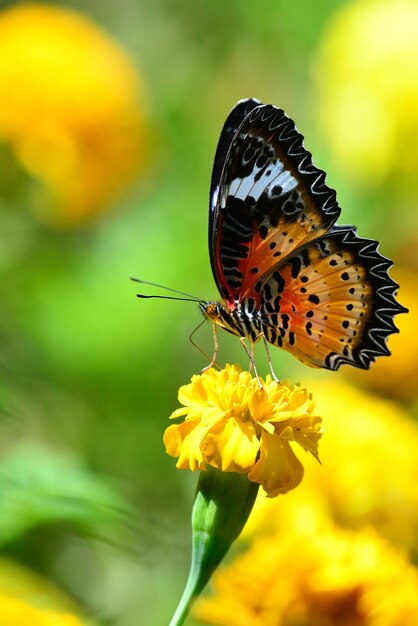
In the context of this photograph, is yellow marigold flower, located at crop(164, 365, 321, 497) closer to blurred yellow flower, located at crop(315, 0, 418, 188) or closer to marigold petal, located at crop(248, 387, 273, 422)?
marigold petal, located at crop(248, 387, 273, 422)

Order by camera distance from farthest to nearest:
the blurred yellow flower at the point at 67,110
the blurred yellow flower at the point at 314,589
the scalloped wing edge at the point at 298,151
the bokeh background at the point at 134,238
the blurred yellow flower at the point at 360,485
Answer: the blurred yellow flower at the point at 67,110, the bokeh background at the point at 134,238, the blurred yellow flower at the point at 360,485, the scalloped wing edge at the point at 298,151, the blurred yellow flower at the point at 314,589

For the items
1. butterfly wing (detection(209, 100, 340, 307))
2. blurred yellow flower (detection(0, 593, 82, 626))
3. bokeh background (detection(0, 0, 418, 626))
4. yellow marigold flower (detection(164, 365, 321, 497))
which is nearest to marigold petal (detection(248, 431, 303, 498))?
yellow marigold flower (detection(164, 365, 321, 497))

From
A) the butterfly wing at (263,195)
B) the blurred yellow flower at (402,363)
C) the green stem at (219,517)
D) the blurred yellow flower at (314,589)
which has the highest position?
the butterfly wing at (263,195)

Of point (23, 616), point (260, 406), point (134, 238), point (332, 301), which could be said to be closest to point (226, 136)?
point (332, 301)

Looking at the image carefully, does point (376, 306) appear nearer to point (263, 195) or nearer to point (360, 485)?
point (263, 195)

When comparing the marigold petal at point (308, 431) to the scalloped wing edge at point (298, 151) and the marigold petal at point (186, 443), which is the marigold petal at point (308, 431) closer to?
the marigold petal at point (186, 443)

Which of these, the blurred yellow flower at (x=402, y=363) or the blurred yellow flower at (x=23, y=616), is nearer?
the blurred yellow flower at (x=23, y=616)

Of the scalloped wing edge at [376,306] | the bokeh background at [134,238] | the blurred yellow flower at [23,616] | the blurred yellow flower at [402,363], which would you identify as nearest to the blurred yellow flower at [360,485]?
the bokeh background at [134,238]
